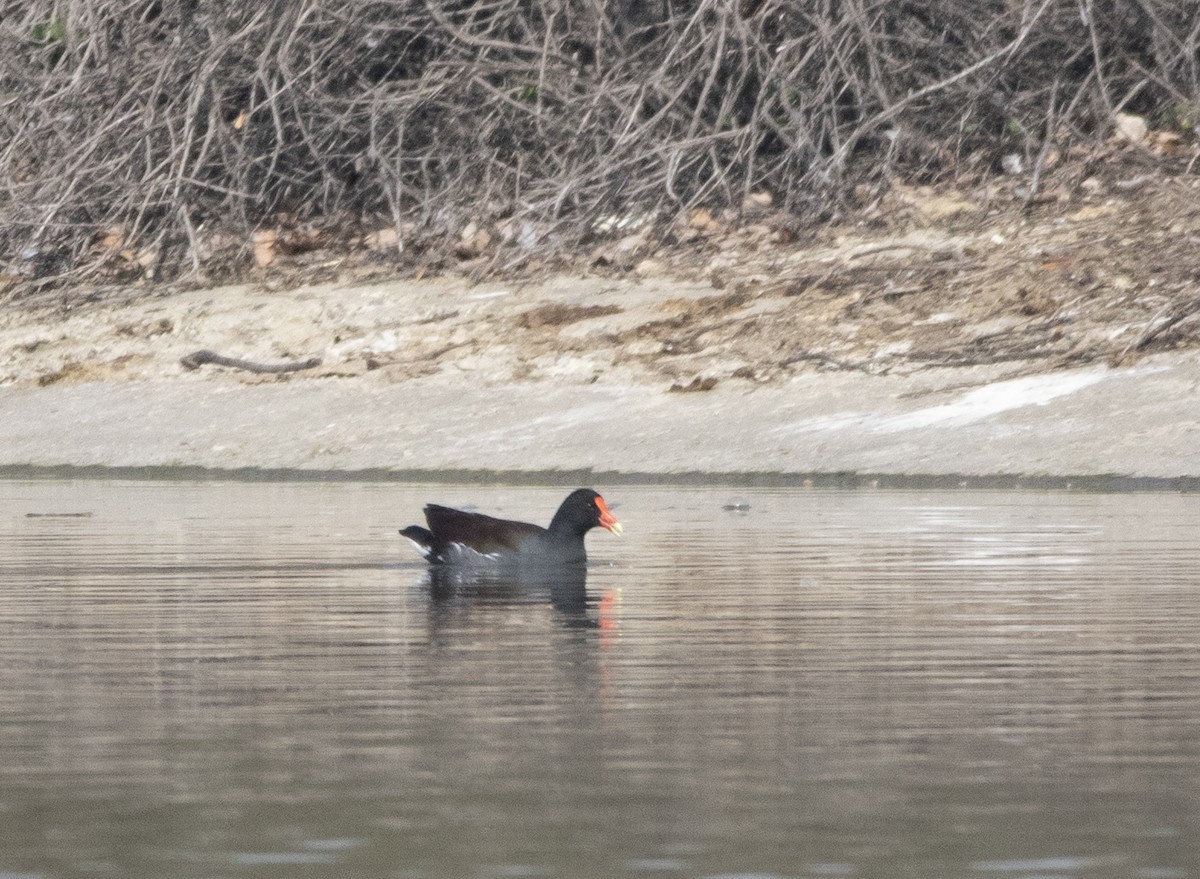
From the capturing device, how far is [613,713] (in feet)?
18.7

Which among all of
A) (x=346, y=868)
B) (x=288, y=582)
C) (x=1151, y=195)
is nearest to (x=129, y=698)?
(x=346, y=868)

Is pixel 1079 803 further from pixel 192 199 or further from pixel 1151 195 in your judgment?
pixel 192 199

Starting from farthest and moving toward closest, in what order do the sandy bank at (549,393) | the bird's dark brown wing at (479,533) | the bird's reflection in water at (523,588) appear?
1. the sandy bank at (549,393)
2. the bird's dark brown wing at (479,533)
3. the bird's reflection in water at (523,588)

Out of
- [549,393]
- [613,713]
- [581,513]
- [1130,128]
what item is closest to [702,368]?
[549,393]

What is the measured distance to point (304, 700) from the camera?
5961 mm

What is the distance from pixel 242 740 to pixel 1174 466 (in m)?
9.63

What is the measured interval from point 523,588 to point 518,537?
71cm

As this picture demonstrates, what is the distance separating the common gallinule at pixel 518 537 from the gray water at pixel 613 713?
7.8 inches

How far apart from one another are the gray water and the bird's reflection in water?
4cm

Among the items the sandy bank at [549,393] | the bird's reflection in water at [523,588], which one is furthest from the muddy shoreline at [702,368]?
the bird's reflection in water at [523,588]

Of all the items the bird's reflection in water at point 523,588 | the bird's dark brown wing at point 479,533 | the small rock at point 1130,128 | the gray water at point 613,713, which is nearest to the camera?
the gray water at point 613,713

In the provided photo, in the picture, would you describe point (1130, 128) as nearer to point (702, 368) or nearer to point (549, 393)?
point (702, 368)

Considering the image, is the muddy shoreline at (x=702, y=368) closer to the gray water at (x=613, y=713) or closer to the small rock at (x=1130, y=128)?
the small rock at (x=1130, y=128)

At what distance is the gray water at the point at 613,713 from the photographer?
423cm
